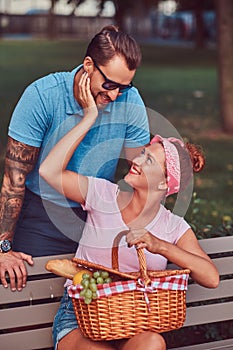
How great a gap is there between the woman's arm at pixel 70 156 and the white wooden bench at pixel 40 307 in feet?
1.12

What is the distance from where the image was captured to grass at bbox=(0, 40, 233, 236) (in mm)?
7906

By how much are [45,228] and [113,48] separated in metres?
0.91

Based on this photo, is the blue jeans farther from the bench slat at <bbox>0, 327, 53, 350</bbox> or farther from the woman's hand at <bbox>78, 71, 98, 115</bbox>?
the woman's hand at <bbox>78, 71, 98, 115</bbox>

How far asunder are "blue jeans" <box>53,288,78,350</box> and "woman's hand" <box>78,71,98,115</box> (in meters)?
0.81

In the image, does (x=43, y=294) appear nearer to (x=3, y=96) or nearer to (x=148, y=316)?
(x=148, y=316)

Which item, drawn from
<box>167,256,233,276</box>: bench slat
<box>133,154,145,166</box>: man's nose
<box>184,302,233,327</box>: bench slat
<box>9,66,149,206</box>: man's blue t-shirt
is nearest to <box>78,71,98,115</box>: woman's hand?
<box>9,66,149,206</box>: man's blue t-shirt

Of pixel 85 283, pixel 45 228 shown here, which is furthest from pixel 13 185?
pixel 85 283

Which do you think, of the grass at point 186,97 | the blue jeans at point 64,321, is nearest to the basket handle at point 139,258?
the blue jeans at point 64,321

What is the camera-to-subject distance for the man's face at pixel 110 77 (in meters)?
3.24

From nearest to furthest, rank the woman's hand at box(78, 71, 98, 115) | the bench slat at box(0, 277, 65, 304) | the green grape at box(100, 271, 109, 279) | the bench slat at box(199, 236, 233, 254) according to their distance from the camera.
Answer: the green grape at box(100, 271, 109, 279)
the woman's hand at box(78, 71, 98, 115)
the bench slat at box(0, 277, 65, 304)
the bench slat at box(199, 236, 233, 254)

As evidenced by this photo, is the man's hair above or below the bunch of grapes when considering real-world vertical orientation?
above

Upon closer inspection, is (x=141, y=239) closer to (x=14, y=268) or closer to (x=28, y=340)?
(x=14, y=268)

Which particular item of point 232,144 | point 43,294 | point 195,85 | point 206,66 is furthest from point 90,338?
point 206,66

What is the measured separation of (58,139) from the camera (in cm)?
344
